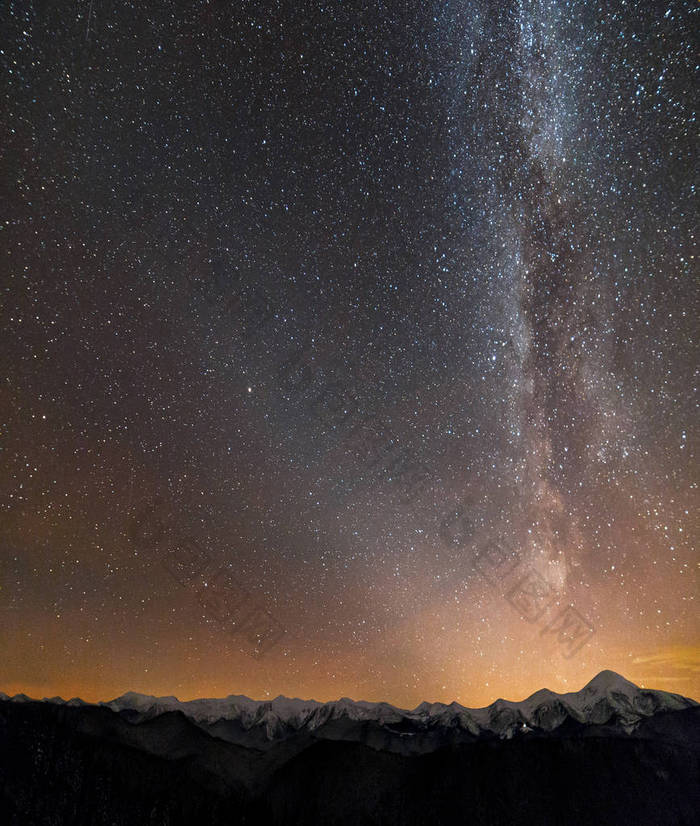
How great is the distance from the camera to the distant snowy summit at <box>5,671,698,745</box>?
4.73ft

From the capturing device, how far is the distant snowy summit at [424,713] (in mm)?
1442

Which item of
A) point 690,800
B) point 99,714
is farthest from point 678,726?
point 99,714

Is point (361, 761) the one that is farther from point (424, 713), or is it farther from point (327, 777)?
point (424, 713)

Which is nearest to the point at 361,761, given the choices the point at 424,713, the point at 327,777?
the point at 327,777

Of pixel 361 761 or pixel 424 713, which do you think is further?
pixel 424 713

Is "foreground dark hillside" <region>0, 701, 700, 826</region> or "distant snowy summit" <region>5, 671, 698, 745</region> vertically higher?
"distant snowy summit" <region>5, 671, 698, 745</region>

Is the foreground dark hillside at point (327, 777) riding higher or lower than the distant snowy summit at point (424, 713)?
lower

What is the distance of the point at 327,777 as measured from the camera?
1686mm

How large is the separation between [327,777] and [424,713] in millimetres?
393

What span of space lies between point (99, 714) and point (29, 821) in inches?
27.7

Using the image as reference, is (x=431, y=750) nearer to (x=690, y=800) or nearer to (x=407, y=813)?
(x=407, y=813)

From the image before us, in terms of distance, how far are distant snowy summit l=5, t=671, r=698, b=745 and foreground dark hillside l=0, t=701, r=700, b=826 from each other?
4 cm

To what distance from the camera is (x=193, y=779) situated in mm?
1833

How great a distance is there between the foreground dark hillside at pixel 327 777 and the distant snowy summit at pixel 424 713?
0.04m
